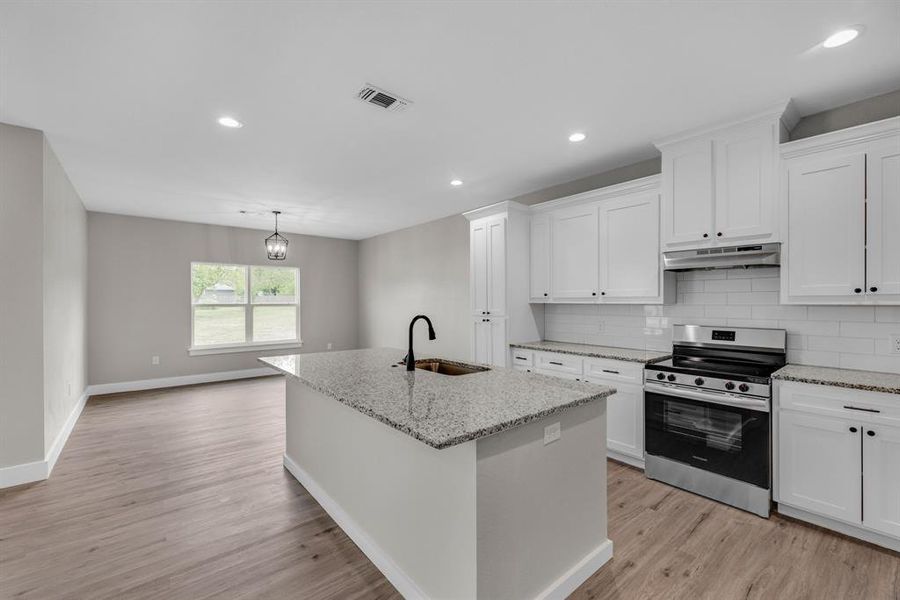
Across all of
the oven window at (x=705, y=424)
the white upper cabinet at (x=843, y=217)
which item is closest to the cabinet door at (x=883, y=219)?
the white upper cabinet at (x=843, y=217)

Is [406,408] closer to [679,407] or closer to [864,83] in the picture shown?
[679,407]

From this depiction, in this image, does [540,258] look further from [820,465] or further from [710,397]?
[820,465]

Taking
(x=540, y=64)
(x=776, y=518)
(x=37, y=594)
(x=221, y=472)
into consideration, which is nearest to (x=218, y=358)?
(x=221, y=472)

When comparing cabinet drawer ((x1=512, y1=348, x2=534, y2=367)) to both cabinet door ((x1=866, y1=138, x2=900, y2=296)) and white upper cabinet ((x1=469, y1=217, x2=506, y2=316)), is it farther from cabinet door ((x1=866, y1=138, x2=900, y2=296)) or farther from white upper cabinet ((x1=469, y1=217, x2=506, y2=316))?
cabinet door ((x1=866, y1=138, x2=900, y2=296))

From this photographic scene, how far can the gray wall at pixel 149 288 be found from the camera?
5695 millimetres

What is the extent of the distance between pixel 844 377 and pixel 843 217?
962 millimetres

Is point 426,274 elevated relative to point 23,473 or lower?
elevated

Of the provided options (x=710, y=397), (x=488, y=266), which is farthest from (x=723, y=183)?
(x=488, y=266)

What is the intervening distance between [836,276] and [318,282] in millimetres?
7189

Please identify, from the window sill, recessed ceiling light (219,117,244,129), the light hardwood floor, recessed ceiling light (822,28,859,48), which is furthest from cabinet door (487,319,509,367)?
the window sill

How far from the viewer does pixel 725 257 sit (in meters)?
2.84

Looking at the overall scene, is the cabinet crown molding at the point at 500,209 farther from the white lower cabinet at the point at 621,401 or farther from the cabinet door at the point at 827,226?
the cabinet door at the point at 827,226

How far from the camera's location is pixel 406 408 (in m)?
1.72

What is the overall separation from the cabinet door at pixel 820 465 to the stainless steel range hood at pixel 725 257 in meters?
1.00
